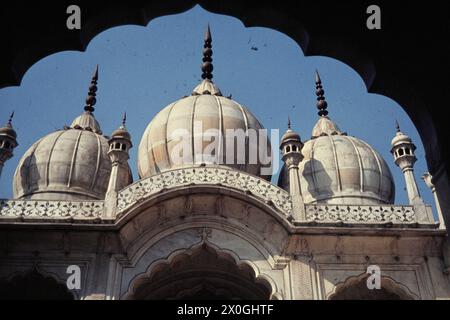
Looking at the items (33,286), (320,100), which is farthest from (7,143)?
(320,100)

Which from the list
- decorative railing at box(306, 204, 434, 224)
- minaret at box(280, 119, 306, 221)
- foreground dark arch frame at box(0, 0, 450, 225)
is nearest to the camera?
foreground dark arch frame at box(0, 0, 450, 225)

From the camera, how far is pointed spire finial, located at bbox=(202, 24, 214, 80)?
67.4ft

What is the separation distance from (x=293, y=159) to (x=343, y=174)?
4.54 meters

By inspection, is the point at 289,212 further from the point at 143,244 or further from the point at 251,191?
the point at 143,244

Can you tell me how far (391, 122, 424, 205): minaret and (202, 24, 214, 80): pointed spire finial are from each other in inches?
359

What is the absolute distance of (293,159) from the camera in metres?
12.2

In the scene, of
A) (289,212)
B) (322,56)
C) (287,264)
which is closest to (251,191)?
(289,212)

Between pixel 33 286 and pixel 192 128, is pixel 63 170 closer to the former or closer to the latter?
pixel 192 128

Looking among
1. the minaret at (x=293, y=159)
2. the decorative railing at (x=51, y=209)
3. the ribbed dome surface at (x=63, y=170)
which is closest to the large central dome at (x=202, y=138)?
the ribbed dome surface at (x=63, y=170)

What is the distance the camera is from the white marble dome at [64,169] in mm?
15461

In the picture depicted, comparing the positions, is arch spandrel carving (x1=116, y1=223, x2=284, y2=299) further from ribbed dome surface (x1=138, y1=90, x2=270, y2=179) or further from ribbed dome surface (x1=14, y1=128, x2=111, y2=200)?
ribbed dome surface (x1=14, y1=128, x2=111, y2=200)

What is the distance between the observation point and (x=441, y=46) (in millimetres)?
2711

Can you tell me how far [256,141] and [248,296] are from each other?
542cm

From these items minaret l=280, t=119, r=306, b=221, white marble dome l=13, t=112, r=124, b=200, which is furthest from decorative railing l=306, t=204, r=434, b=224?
white marble dome l=13, t=112, r=124, b=200
